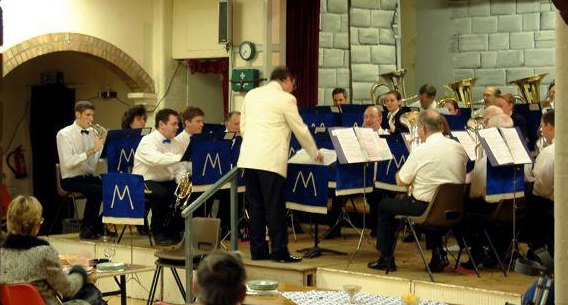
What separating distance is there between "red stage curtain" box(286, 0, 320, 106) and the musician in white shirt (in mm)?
3872

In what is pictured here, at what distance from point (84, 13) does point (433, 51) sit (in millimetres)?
4740

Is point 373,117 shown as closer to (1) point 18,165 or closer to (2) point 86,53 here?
(2) point 86,53

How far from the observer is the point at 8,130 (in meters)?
14.7

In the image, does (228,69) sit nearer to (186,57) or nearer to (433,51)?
(186,57)

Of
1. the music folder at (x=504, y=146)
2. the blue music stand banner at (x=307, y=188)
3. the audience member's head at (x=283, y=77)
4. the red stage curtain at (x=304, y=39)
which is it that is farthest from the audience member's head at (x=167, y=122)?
the red stage curtain at (x=304, y=39)

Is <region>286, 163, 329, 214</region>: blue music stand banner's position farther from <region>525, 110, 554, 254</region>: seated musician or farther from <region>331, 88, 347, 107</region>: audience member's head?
<region>331, 88, 347, 107</region>: audience member's head

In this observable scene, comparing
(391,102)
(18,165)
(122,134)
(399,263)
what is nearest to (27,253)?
(399,263)

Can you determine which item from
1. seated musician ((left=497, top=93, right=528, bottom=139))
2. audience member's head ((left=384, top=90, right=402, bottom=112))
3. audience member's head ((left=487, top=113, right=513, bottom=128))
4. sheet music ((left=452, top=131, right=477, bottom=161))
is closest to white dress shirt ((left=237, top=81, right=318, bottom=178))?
sheet music ((left=452, top=131, right=477, bottom=161))

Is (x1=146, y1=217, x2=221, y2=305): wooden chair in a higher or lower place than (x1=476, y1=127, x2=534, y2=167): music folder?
lower

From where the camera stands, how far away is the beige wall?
14625mm

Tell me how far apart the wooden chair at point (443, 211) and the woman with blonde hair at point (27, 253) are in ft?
8.70

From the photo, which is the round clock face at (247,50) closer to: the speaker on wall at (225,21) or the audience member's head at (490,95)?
the speaker on wall at (225,21)

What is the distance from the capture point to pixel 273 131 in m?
7.44

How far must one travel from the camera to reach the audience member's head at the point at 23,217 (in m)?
5.34
